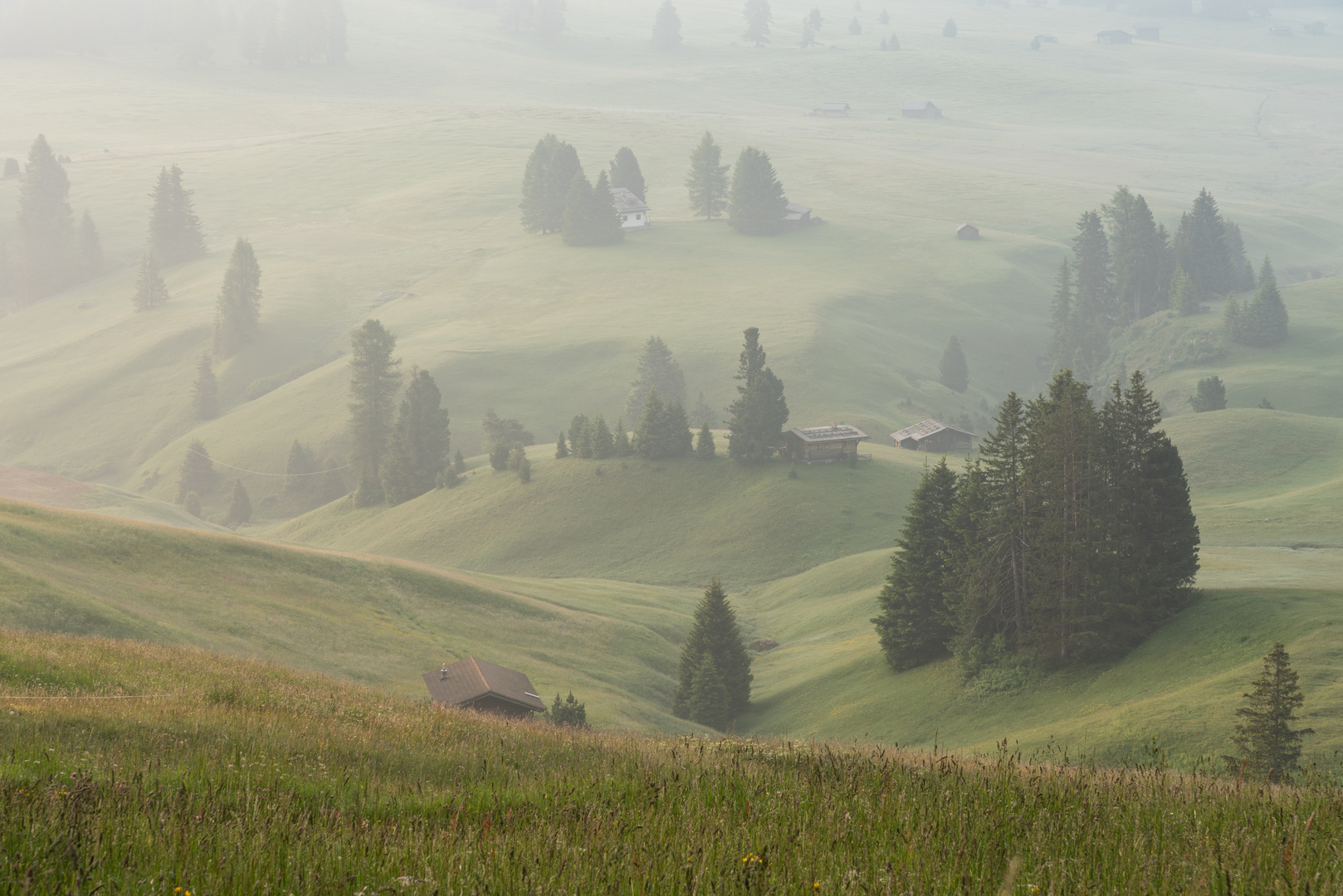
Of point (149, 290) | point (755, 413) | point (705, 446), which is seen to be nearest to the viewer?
point (755, 413)

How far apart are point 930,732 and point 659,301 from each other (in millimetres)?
129547

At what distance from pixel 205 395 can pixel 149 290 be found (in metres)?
43.6

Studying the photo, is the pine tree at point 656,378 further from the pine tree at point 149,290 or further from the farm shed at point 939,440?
the pine tree at point 149,290

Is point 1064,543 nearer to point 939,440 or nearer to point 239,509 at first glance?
point 939,440

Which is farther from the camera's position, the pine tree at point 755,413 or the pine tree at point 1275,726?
the pine tree at point 755,413

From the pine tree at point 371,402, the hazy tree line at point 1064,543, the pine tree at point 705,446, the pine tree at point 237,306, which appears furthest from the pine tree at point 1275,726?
the pine tree at point 237,306

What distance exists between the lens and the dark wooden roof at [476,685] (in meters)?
38.4

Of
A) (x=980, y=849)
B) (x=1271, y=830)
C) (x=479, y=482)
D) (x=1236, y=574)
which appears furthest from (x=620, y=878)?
(x=479, y=482)

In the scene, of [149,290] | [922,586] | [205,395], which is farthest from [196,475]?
[922,586]

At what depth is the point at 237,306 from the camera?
162m

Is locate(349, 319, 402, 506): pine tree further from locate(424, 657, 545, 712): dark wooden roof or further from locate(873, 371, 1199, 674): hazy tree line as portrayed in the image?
locate(873, 371, 1199, 674): hazy tree line

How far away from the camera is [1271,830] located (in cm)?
662

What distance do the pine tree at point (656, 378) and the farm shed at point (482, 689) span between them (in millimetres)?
88299

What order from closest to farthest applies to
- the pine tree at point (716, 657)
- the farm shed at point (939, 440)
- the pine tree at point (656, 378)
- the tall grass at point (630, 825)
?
the tall grass at point (630, 825), the pine tree at point (716, 657), the farm shed at point (939, 440), the pine tree at point (656, 378)
